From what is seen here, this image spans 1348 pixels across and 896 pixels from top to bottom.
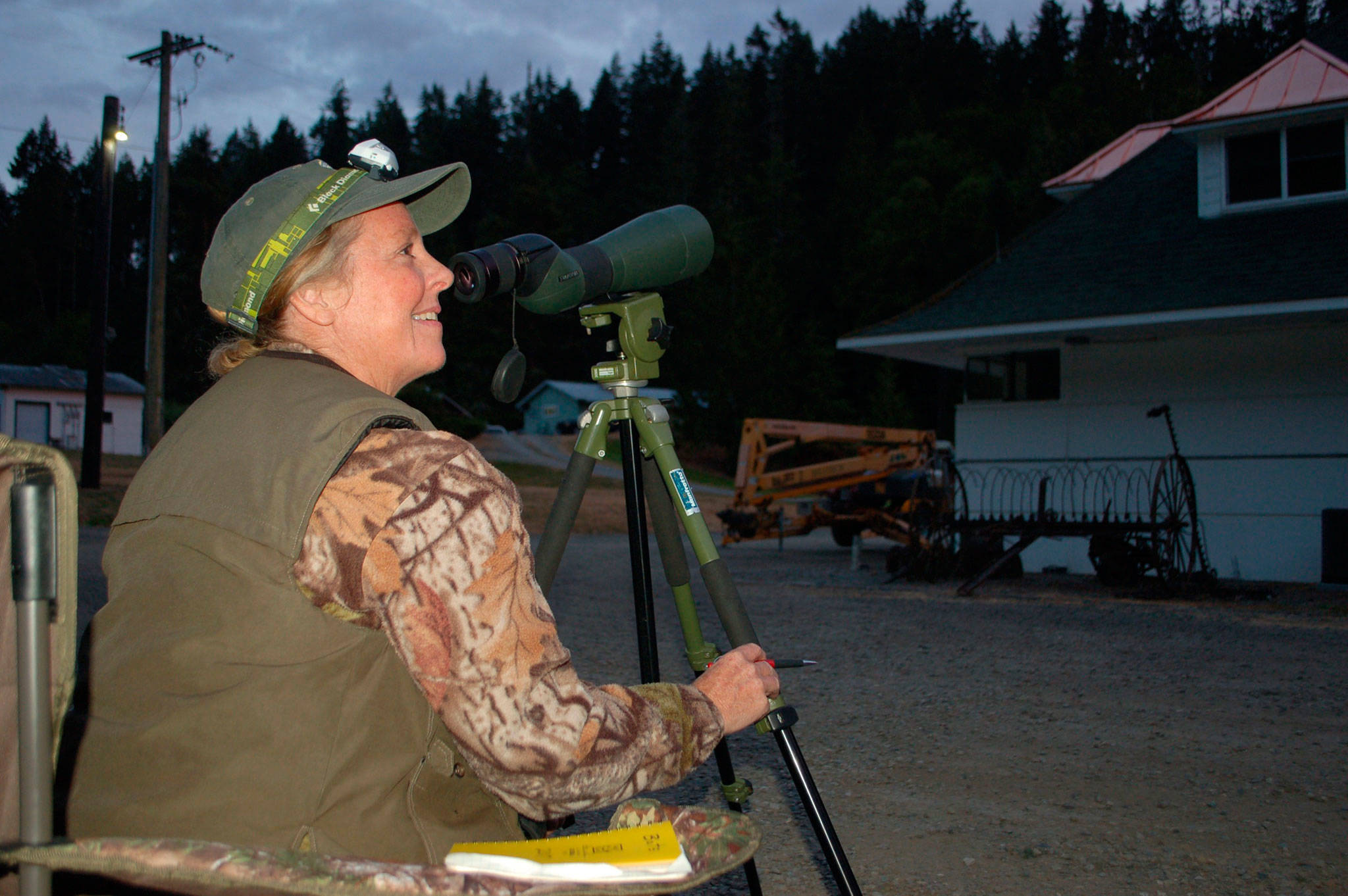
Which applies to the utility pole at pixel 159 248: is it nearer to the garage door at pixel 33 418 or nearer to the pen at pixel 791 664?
the pen at pixel 791 664

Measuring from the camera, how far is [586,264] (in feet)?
7.54

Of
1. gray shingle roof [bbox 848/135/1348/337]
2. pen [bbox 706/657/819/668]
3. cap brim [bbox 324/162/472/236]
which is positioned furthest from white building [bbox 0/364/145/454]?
pen [bbox 706/657/819/668]

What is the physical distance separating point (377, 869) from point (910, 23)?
93.8 meters

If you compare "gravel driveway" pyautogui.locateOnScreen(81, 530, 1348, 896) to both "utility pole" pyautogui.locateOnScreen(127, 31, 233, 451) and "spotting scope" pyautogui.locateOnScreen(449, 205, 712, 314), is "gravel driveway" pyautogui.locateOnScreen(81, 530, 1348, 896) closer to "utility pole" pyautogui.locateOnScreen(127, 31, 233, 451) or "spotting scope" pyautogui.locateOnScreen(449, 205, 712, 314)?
"spotting scope" pyautogui.locateOnScreen(449, 205, 712, 314)

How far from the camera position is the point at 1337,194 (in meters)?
13.1

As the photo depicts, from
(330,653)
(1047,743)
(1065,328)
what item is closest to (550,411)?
(1065,328)

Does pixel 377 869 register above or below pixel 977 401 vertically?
below

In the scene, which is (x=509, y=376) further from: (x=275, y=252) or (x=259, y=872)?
(x=259, y=872)

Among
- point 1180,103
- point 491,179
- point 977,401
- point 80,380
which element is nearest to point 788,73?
point 491,179

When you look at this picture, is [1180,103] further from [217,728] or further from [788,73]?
[217,728]

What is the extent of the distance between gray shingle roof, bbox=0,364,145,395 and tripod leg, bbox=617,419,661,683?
5424 centimetres

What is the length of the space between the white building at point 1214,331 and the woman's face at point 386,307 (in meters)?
11.6

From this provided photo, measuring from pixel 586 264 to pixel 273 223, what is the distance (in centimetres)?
80

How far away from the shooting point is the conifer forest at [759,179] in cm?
5059
